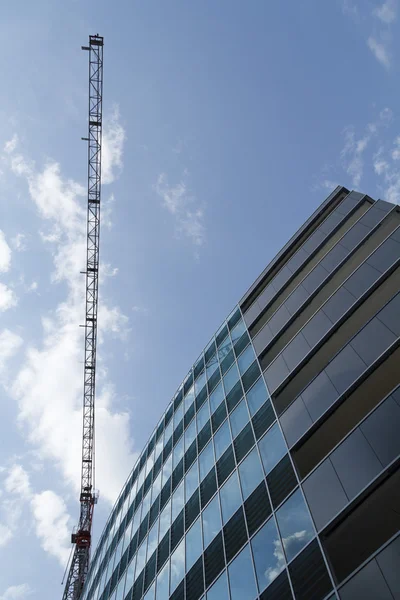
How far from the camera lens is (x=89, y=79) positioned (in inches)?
2896

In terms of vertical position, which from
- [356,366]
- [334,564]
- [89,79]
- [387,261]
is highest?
[89,79]

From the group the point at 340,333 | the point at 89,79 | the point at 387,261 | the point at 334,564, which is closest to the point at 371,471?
the point at 334,564

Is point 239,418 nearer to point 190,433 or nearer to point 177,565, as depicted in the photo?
point 190,433

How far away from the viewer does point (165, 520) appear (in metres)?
25.6

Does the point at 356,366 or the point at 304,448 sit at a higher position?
the point at 356,366

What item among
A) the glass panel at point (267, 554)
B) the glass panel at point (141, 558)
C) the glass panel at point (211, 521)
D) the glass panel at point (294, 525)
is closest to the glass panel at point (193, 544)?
the glass panel at point (211, 521)

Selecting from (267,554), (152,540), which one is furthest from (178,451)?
(267,554)

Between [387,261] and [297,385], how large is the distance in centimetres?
692

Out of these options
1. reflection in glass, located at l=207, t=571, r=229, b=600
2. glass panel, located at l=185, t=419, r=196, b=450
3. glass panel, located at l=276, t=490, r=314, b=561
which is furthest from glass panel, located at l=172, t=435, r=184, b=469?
glass panel, located at l=276, t=490, r=314, b=561

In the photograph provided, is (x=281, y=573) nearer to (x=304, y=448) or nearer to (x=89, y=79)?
(x=304, y=448)

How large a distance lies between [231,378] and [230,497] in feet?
27.9

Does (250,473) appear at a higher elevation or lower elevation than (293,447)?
higher

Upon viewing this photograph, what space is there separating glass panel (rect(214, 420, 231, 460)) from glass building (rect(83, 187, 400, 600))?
0.09 m

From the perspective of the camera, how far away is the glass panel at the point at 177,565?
20828 mm
